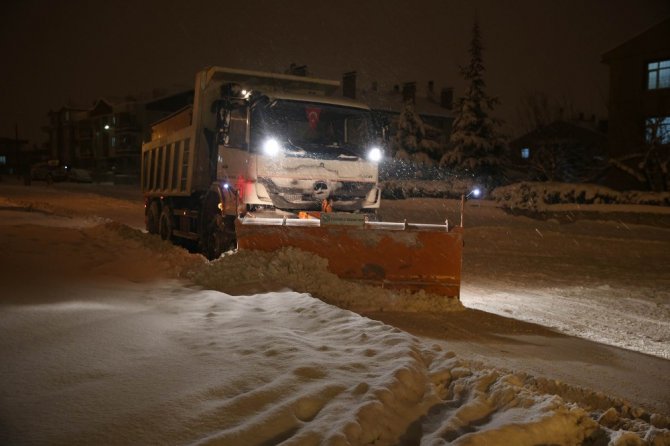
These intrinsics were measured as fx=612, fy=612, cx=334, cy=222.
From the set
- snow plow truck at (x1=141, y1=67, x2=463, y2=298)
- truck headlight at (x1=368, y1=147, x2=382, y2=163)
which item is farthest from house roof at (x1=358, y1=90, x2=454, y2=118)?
truck headlight at (x1=368, y1=147, x2=382, y2=163)

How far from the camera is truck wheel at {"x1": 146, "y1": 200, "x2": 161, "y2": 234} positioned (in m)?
16.7

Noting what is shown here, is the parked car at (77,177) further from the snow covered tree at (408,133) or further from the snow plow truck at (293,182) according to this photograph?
the snow plow truck at (293,182)

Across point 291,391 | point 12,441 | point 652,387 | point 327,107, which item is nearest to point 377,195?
point 327,107

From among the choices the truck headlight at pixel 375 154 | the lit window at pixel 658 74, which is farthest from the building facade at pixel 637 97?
the truck headlight at pixel 375 154

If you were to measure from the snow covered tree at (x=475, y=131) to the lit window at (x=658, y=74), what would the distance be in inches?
367

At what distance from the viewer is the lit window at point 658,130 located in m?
27.5

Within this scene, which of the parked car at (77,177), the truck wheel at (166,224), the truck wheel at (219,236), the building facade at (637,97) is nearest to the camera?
the truck wheel at (219,236)

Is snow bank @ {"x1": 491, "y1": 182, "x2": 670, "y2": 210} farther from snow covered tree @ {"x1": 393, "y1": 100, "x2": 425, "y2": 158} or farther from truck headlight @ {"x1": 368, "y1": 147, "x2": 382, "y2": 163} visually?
snow covered tree @ {"x1": 393, "y1": 100, "x2": 425, "y2": 158}

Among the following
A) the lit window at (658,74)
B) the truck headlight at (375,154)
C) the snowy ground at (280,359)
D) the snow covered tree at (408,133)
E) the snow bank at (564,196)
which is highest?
the lit window at (658,74)

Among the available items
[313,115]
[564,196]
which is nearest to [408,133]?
[564,196]

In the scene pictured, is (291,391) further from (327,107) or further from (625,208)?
(625,208)

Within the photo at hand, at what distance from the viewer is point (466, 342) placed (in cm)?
666

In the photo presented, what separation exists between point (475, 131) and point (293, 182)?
97.2 feet

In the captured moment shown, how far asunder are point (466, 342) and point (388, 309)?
5.73ft
